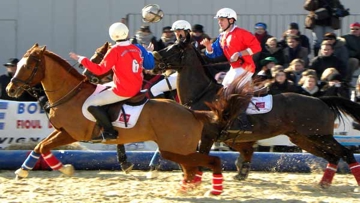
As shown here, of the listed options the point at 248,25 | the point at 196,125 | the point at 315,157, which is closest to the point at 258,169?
the point at 315,157

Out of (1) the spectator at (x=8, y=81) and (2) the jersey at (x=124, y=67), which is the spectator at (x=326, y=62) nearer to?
(1) the spectator at (x=8, y=81)

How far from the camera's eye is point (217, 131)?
10.4 meters

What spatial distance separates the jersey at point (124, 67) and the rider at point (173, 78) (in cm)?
163

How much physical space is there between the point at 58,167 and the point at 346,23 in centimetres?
722

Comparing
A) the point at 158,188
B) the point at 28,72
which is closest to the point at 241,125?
the point at 158,188

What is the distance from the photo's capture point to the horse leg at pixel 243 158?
436 inches

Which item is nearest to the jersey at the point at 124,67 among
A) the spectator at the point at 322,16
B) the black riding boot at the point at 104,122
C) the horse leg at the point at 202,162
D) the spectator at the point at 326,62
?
the black riding boot at the point at 104,122

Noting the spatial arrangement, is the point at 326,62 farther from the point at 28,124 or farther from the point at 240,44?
the point at 28,124

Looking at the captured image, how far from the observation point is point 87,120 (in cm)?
973

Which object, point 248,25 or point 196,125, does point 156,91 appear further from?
point 248,25

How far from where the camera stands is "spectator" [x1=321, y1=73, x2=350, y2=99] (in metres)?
12.7

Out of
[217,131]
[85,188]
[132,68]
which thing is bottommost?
[85,188]

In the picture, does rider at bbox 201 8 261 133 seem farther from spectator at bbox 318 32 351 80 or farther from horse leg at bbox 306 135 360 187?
spectator at bbox 318 32 351 80

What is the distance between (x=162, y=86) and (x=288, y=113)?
1926 millimetres
